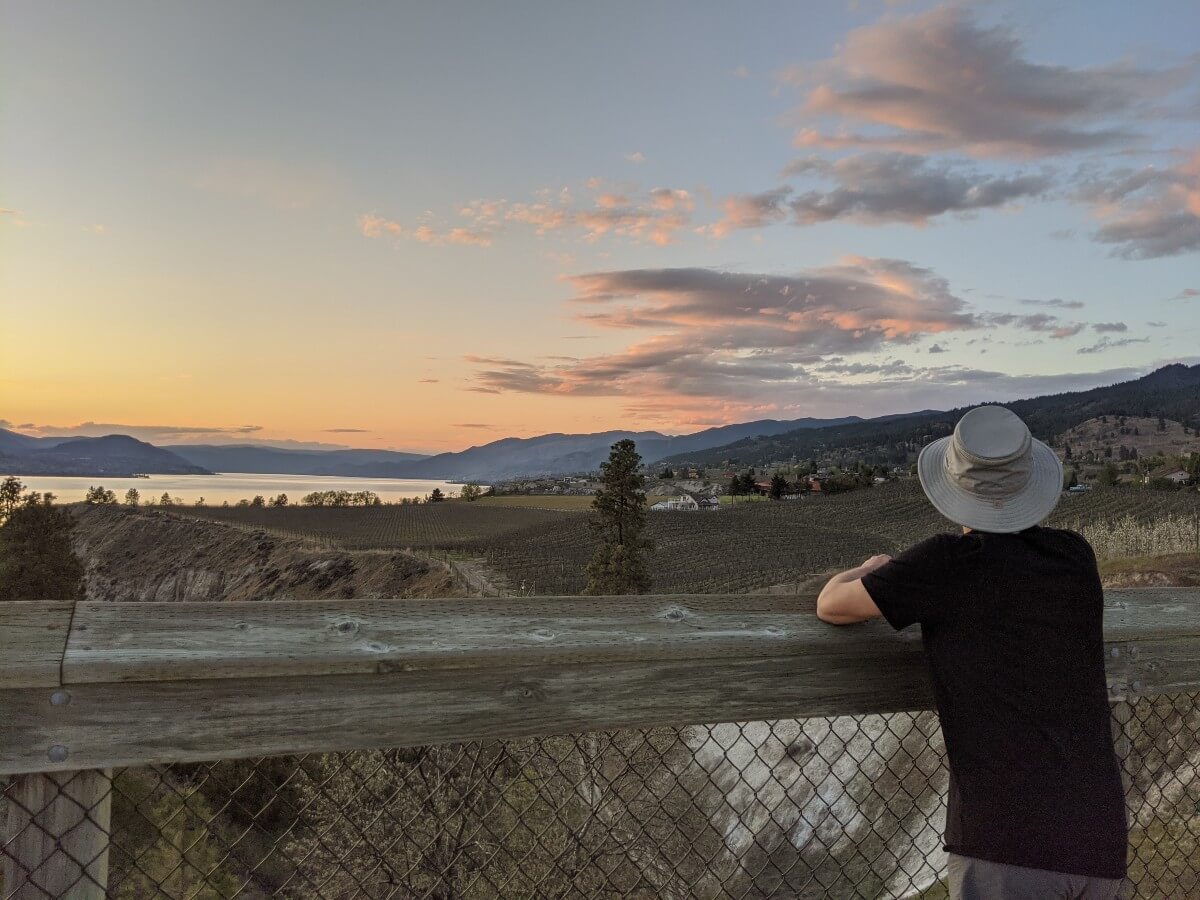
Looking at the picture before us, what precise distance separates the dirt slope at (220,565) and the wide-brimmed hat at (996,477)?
50.3m

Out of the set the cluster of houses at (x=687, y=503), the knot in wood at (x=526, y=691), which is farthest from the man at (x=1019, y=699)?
the cluster of houses at (x=687, y=503)

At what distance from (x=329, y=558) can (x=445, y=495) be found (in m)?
68.7

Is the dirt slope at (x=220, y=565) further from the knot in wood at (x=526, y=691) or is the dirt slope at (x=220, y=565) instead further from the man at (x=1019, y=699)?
the man at (x=1019, y=699)

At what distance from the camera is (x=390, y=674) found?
2.09 m

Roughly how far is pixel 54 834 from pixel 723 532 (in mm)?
71525

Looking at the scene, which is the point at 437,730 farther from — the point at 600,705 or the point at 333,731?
the point at 600,705

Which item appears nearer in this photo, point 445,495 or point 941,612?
point 941,612

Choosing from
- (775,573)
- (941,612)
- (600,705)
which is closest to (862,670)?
(941,612)

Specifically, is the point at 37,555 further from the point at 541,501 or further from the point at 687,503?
the point at 541,501

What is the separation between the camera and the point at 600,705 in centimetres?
230

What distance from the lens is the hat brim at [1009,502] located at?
91.1 inches

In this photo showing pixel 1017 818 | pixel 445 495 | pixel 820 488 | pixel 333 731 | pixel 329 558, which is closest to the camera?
pixel 333 731

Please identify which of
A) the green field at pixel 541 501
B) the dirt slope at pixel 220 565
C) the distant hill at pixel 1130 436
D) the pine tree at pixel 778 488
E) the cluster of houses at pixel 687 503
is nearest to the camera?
the dirt slope at pixel 220 565

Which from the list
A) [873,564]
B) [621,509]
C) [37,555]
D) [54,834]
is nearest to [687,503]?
[621,509]
